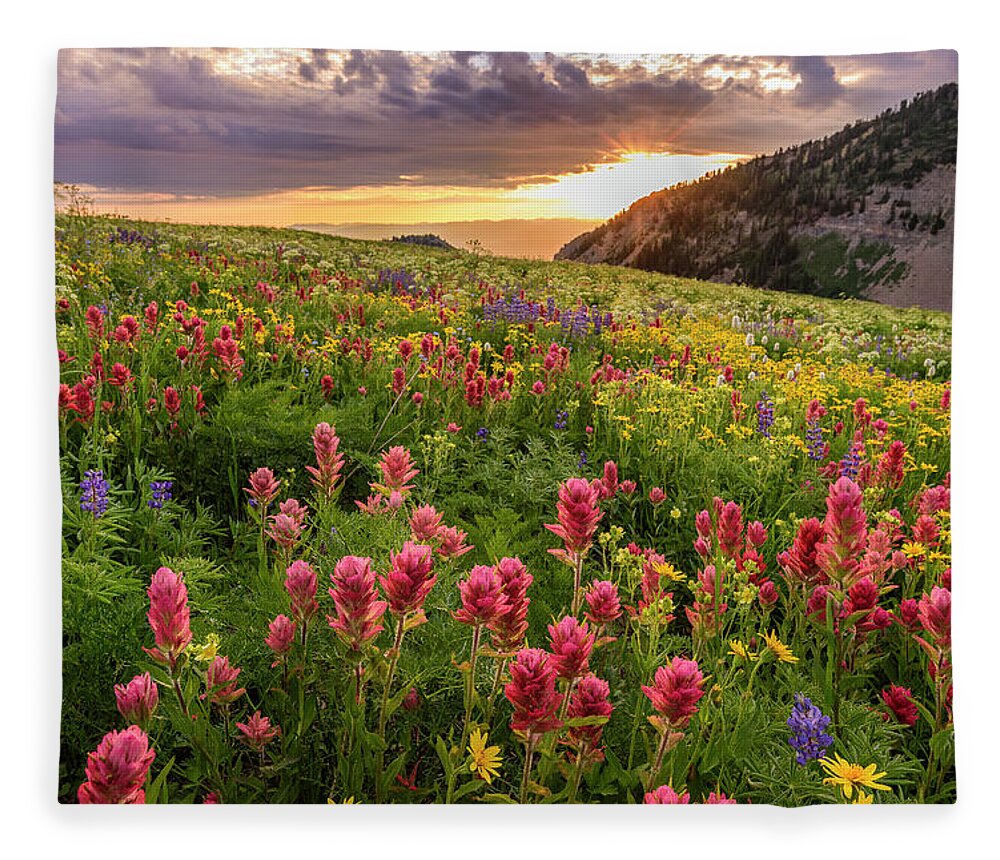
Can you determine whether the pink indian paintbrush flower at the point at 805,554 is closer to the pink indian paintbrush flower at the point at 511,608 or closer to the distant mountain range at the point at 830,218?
the pink indian paintbrush flower at the point at 511,608

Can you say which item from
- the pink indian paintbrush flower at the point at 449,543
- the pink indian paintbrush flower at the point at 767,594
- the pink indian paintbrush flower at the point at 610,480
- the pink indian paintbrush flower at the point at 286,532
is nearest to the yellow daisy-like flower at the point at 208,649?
the pink indian paintbrush flower at the point at 286,532

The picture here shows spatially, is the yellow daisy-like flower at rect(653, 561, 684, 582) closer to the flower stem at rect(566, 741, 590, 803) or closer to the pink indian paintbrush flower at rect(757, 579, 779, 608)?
the pink indian paintbrush flower at rect(757, 579, 779, 608)

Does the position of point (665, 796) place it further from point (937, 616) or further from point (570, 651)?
point (937, 616)

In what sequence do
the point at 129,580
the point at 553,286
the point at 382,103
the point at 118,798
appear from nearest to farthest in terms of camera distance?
the point at 118,798 < the point at 129,580 < the point at 382,103 < the point at 553,286

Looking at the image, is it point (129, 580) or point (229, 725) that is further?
point (129, 580)

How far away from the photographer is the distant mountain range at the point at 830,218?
104 inches

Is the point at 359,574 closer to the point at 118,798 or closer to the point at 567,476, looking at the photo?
the point at 118,798

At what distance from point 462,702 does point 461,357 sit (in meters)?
1.11

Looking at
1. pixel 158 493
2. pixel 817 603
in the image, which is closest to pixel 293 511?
pixel 158 493

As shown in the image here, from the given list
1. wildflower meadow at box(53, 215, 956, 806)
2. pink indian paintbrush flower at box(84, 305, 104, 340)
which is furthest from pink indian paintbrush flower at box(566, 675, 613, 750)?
pink indian paintbrush flower at box(84, 305, 104, 340)

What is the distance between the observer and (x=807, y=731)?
2.08 m

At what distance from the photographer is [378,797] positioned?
88.2 inches

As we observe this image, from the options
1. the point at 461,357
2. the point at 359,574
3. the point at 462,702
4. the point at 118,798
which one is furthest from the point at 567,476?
the point at 118,798

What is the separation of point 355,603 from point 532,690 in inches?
15.6
